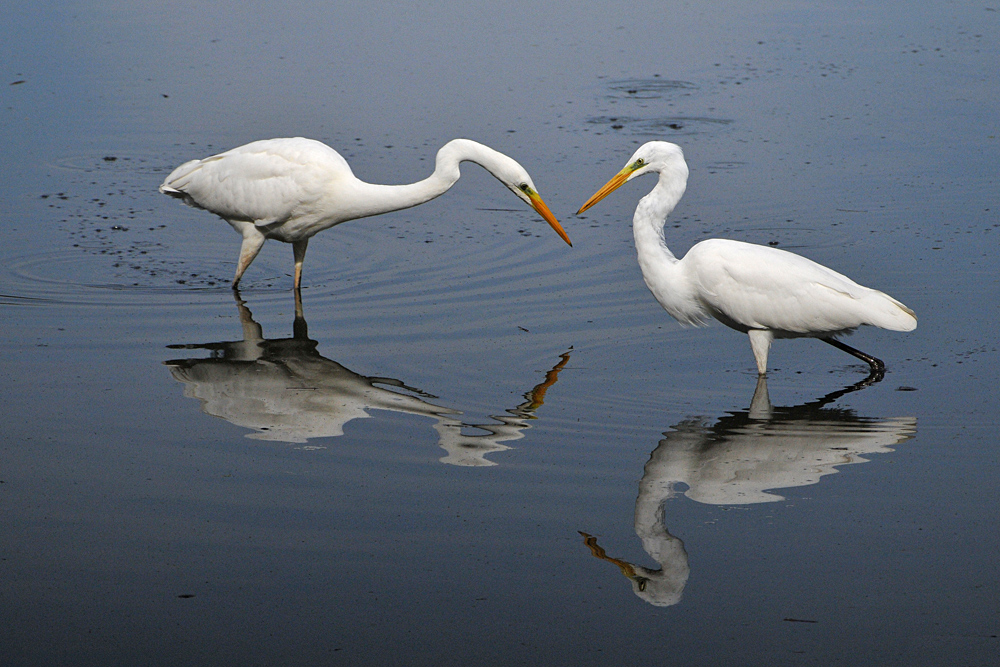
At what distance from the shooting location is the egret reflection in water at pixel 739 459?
452cm

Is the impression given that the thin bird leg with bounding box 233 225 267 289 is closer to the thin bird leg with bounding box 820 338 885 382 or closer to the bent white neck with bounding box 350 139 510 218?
the bent white neck with bounding box 350 139 510 218

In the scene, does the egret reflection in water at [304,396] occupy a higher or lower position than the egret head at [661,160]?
lower

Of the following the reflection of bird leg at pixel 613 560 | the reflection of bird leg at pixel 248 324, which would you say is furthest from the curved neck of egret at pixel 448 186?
the reflection of bird leg at pixel 613 560

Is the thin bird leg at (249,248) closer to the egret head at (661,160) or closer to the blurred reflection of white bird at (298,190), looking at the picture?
the blurred reflection of white bird at (298,190)

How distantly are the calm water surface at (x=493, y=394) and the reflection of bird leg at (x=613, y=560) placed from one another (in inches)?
0.9

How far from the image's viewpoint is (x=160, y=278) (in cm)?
845

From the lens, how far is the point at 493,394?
6438mm

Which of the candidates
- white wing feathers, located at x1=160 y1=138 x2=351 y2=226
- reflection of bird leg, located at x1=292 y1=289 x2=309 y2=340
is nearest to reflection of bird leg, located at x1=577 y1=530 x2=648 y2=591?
reflection of bird leg, located at x1=292 y1=289 x2=309 y2=340

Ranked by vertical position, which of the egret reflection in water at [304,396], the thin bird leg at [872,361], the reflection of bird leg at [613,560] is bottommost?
the egret reflection in water at [304,396]

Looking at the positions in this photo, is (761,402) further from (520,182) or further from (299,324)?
(299,324)

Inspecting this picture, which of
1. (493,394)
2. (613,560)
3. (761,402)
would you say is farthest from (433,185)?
(613,560)

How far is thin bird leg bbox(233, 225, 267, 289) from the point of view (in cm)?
835

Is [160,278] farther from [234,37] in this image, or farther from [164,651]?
[234,37]

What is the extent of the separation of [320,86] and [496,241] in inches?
212
